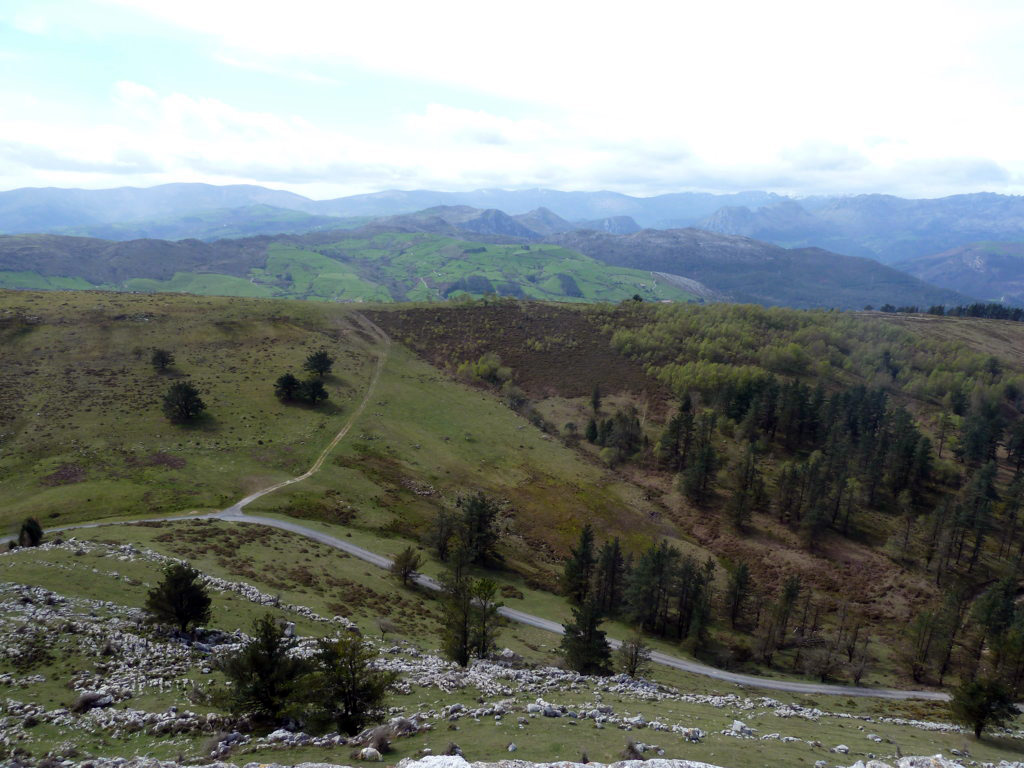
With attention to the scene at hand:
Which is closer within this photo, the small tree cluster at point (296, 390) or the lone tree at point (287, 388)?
the lone tree at point (287, 388)

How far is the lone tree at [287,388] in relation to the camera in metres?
105

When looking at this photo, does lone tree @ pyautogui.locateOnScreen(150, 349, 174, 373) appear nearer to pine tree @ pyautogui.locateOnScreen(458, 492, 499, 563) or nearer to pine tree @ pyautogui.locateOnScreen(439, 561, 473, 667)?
pine tree @ pyautogui.locateOnScreen(458, 492, 499, 563)

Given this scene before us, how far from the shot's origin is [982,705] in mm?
36625

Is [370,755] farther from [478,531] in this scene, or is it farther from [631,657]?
[478,531]

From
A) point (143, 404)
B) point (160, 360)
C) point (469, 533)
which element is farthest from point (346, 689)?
point (160, 360)

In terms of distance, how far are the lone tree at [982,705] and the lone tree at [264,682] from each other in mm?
45447

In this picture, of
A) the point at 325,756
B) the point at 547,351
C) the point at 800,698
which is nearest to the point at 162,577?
the point at 325,756

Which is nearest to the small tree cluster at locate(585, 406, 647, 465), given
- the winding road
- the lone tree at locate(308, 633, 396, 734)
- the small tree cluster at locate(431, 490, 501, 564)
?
the small tree cluster at locate(431, 490, 501, 564)

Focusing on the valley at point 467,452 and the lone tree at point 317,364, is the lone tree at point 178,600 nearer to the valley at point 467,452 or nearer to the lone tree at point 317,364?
the valley at point 467,452

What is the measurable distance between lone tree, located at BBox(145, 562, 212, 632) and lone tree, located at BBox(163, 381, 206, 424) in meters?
65.3

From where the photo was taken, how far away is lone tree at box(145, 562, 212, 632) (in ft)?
103

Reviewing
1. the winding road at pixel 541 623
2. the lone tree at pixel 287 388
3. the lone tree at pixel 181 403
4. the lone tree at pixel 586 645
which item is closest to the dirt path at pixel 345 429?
the winding road at pixel 541 623

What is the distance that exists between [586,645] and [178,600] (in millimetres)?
30566

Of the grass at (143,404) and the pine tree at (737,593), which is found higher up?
the grass at (143,404)
